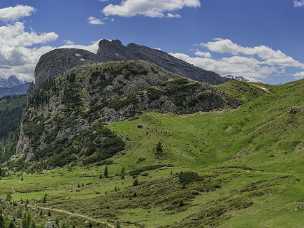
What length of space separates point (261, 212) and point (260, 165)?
59805 mm

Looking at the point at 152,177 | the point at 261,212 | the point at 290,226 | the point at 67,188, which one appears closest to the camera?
the point at 290,226

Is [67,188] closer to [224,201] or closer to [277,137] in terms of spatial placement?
[277,137]

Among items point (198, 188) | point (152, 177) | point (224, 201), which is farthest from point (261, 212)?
point (152, 177)

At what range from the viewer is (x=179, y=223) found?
10688 cm

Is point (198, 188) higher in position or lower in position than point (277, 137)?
lower

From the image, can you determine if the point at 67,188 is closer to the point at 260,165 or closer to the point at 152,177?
the point at 152,177

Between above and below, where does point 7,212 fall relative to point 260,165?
below

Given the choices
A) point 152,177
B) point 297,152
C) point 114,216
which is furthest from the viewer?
point 152,177

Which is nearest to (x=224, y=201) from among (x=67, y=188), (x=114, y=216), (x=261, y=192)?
(x=261, y=192)

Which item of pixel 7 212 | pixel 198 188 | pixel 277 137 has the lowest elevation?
pixel 7 212

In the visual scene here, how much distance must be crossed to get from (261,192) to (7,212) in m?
77.3

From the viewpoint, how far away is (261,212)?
91.7 meters

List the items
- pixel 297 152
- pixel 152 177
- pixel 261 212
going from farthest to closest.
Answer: pixel 152 177 < pixel 297 152 < pixel 261 212

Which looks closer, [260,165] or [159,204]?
[159,204]
